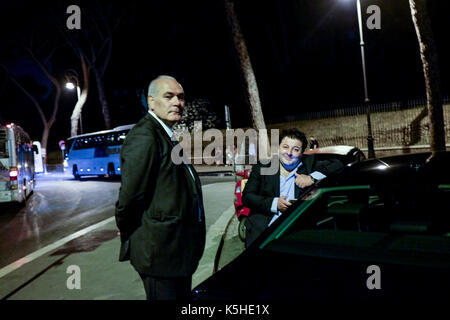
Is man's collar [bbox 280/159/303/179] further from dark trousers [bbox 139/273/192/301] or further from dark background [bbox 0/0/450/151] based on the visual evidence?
dark background [bbox 0/0/450/151]

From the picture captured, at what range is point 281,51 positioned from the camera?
31.4 meters

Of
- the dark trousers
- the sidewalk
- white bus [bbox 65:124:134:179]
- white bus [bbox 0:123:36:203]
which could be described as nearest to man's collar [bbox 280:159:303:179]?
the dark trousers

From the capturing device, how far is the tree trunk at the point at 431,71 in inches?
482

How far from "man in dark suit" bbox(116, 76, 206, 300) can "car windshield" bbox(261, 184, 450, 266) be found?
51cm

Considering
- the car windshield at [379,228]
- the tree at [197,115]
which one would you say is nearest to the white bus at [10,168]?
the car windshield at [379,228]

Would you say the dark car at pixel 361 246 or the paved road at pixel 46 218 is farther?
the paved road at pixel 46 218

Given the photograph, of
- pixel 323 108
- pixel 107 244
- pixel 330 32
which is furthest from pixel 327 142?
pixel 107 244

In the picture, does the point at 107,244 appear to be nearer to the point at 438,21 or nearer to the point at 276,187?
the point at 276,187

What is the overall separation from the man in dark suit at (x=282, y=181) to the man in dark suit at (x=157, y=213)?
3.68 feet

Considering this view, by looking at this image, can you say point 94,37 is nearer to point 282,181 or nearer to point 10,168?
point 10,168

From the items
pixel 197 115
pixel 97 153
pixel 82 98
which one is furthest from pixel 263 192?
pixel 82 98

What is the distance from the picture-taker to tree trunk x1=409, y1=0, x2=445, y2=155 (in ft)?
40.2

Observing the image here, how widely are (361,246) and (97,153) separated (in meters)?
24.7

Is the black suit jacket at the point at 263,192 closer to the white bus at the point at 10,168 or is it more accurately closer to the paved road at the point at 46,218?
the paved road at the point at 46,218
